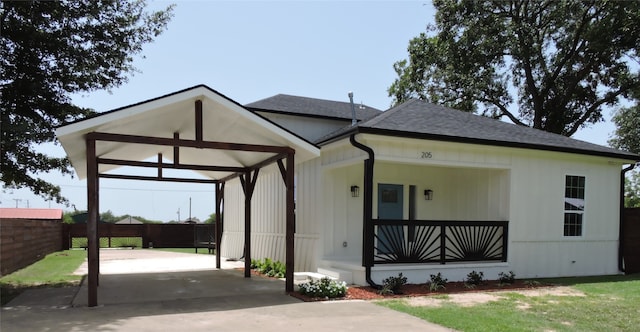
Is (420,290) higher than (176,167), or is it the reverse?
(176,167)

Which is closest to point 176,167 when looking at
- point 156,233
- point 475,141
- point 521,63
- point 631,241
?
point 475,141

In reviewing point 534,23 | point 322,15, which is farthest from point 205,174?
point 534,23

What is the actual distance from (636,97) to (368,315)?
20939mm

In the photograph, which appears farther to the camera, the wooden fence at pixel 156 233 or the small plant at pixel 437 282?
the wooden fence at pixel 156 233

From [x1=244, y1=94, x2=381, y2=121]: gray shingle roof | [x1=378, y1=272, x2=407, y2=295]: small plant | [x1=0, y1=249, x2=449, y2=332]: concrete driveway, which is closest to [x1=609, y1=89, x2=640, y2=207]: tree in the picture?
[x1=244, y1=94, x2=381, y2=121]: gray shingle roof

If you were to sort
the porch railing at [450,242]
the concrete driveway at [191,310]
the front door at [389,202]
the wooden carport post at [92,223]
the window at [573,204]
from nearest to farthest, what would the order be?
the concrete driveway at [191,310] < the wooden carport post at [92,223] < the porch railing at [450,242] < the window at [573,204] < the front door at [389,202]

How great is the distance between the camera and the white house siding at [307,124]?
12766mm

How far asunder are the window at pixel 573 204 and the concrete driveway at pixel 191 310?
6.50 metres

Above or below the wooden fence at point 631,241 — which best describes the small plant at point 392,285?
below

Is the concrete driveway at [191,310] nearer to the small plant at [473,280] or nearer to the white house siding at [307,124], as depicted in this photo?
the small plant at [473,280]

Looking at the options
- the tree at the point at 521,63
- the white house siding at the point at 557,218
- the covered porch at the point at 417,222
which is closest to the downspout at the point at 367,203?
the covered porch at the point at 417,222

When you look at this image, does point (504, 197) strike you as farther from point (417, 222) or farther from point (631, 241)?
point (631, 241)

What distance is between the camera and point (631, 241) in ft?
39.9

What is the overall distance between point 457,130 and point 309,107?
16.5 feet
